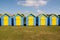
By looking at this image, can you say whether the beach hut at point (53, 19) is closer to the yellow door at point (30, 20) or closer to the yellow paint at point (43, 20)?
the yellow paint at point (43, 20)

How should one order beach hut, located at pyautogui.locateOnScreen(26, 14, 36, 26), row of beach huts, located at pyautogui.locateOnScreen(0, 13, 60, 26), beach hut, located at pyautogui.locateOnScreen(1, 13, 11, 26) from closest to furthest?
beach hut, located at pyautogui.locateOnScreen(1, 13, 11, 26) → row of beach huts, located at pyautogui.locateOnScreen(0, 13, 60, 26) → beach hut, located at pyautogui.locateOnScreen(26, 14, 36, 26)

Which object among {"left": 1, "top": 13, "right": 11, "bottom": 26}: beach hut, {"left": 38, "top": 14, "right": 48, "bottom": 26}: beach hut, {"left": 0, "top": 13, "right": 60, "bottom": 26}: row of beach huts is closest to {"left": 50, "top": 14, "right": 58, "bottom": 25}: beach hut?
{"left": 0, "top": 13, "right": 60, "bottom": 26}: row of beach huts

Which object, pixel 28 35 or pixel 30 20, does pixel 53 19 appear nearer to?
pixel 30 20

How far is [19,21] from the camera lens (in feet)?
85.4

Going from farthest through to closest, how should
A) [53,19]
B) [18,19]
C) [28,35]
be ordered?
[53,19], [18,19], [28,35]

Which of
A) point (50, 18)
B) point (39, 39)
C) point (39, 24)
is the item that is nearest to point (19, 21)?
point (39, 24)

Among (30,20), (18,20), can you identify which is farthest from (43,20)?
(18,20)

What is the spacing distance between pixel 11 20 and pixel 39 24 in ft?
18.2

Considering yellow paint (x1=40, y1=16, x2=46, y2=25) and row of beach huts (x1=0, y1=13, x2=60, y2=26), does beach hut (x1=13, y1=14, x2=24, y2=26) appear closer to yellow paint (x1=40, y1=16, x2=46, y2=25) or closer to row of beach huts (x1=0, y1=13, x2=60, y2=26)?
row of beach huts (x1=0, y1=13, x2=60, y2=26)

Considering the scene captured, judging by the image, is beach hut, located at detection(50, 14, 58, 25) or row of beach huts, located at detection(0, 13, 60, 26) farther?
beach hut, located at detection(50, 14, 58, 25)

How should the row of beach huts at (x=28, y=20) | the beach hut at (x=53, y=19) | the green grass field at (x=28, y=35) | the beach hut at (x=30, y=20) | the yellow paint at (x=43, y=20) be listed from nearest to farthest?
the green grass field at (x=28, y=35) → the row of beach huts at (x=28, y=20) → the beach hut at (x=30, y=20) → the yellow paint at (x=43, y=20) → the beach hut at (x=53, y=19)

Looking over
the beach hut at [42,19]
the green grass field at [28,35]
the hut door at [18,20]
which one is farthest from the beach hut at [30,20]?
the green grass field at [28,35]

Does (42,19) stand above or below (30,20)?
above

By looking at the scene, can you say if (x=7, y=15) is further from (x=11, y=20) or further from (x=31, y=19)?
(x=31, y=19)
